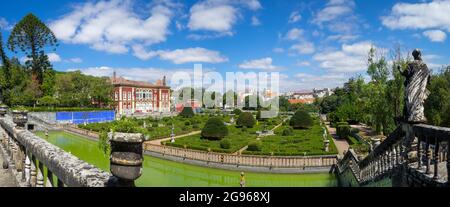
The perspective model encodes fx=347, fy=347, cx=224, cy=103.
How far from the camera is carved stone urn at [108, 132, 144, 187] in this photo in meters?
2.68

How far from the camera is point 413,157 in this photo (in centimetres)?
709

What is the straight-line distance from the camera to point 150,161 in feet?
71.9

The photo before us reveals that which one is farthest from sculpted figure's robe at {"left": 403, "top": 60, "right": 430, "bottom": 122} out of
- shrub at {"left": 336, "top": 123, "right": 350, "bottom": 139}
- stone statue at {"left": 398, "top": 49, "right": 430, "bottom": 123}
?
shrub at {"left": 336, "top": 123, "right": 350, "bottom": 139}

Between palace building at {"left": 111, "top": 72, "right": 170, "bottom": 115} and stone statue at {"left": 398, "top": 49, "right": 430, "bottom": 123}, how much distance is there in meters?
57.1

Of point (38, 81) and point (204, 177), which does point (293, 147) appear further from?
point (38, 81)

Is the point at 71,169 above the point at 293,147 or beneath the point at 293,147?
above

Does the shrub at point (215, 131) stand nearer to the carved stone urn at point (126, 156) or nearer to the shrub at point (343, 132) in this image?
the shrub at point (343, 132)

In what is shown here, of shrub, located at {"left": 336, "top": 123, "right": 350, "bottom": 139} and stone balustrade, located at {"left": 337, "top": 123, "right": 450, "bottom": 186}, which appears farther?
shrub, located at {"left": 336, "top": 123, "right": 350, "bottom": 139}

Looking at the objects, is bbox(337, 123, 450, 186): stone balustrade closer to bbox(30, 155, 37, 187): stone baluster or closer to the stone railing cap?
the stone railing cap

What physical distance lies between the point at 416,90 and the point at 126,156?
17.9 feet

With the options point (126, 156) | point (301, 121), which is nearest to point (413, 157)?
point (126, 156)
